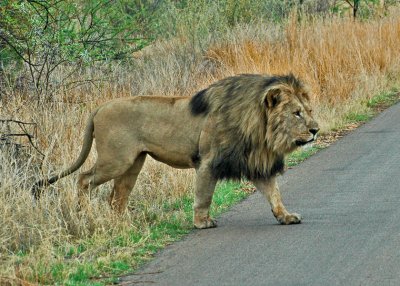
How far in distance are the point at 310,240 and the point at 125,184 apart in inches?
84.0

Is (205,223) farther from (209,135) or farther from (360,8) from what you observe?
(360,8)

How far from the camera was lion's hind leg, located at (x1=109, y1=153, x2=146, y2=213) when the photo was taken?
9.28 metres

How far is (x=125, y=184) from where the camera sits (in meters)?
9.35

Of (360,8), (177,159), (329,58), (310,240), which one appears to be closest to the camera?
(310,240)

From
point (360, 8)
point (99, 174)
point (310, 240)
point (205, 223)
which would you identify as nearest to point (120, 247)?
point (205, 223)

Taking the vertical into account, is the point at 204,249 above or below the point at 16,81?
below

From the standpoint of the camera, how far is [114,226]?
27.2 ft

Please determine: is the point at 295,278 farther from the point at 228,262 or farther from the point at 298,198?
the point at 298,198

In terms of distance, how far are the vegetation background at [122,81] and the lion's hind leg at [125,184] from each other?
0.50ft

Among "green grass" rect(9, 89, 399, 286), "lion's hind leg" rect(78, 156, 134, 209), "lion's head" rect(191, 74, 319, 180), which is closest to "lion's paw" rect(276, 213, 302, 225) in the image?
"lion's head" rect(191, 74, 319, 180)

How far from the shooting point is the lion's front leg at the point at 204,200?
28.4 feet

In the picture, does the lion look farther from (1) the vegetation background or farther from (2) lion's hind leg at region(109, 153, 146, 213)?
(1) the vegetation background

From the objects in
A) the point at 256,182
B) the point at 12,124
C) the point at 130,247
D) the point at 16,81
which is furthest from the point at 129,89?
the point at 130,247

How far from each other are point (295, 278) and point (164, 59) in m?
12.1
